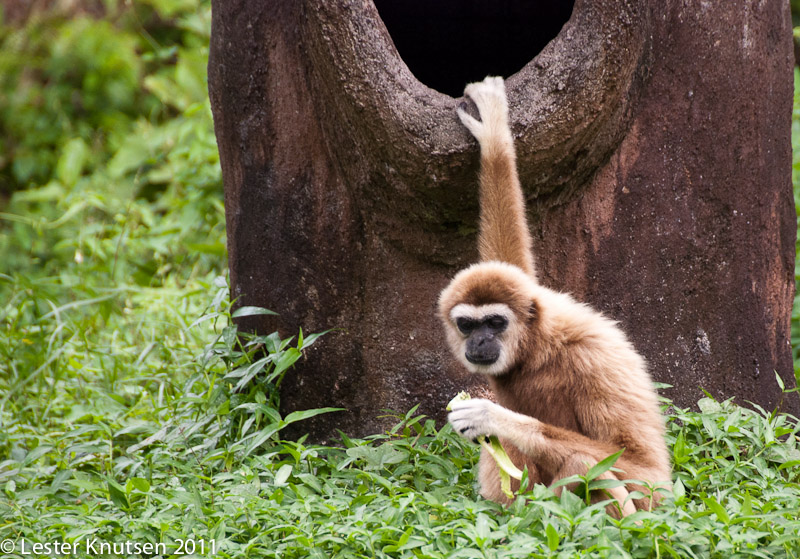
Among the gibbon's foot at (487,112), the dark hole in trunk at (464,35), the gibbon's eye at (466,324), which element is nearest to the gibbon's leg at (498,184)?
the gibbon's foot at (487,112)

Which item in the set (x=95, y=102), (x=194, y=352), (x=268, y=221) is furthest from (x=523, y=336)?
(x=95, y=102)

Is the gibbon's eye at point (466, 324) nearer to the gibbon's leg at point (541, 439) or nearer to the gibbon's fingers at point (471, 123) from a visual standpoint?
the gibbon's leg at point (541, 439)

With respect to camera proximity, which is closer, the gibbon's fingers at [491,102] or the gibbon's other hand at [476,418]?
the gibbon's other hand at [476,418]

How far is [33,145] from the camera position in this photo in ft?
36.7

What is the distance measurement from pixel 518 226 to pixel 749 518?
5.21 feet

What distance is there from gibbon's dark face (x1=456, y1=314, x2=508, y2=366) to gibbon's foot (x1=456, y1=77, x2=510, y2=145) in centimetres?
78

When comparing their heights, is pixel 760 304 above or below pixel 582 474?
above

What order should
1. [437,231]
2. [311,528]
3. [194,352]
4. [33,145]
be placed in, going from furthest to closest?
[33,145]
[194,352]
[437,231]
[311,528]

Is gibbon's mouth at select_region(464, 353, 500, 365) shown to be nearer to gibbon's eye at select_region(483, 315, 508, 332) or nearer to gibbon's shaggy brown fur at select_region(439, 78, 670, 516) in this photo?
gibbon's shaggy brown fur at select_region(439, 78, 670, 516)

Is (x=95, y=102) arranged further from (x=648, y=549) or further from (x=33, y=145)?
(x=648, y=549)

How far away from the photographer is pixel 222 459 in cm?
421

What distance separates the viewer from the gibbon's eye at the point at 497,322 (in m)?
3.68

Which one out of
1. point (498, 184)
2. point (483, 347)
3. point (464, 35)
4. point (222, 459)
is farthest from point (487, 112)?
point (464, 35)

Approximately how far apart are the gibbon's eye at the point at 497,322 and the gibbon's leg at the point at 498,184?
0.42 meters
